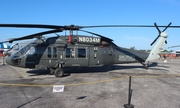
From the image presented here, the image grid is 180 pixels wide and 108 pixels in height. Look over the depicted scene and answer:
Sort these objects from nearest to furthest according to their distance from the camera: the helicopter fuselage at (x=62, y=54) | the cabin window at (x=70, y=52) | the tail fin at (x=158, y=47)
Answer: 1. the helicopter fuselage at (x=62, y=54)
2. the cabin window at (x=70, y=52)
3. the tail fin at (x=158, y=47)

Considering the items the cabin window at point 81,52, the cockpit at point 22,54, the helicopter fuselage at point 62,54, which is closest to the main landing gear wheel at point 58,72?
the helicopter fuselage at point 62,54

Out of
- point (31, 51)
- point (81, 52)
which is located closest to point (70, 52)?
point (81, 52)

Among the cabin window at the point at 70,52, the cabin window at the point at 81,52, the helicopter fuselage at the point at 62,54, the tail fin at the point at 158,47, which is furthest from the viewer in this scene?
the tail fin at the point at 158,47

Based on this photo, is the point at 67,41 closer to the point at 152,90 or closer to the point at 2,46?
the point at 152,90

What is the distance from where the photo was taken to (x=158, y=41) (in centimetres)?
1778

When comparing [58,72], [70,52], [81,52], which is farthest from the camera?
[81,52]

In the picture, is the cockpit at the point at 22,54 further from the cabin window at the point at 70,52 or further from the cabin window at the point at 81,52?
the cabin window at the point at 81,52

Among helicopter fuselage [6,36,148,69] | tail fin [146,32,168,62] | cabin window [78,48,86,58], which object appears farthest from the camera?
tail fin [146,32,168,62]

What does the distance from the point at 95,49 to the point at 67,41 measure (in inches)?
99.9

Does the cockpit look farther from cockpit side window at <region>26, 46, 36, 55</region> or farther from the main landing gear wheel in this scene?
the main landing gear wheel

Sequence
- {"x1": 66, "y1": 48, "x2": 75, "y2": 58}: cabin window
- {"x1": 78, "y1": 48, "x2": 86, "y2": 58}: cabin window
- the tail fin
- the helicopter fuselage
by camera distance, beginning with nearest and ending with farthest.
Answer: the helicopter fuselage
{"x1": 66, "y1": 48, "x2": 75, "y2": 58}: cabin window
{"x1": 78, "y1": 48, "x2": 86, "y2": 58}: cabin window
the tail fin

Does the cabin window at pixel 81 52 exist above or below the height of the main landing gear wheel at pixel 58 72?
above

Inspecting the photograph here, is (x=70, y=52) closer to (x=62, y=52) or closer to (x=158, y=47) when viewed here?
(x=62, y=52)

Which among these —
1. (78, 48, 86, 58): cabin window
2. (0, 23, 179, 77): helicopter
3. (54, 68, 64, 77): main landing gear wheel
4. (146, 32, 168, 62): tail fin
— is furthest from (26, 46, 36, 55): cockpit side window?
(146, 32, 168, 62): tail fin
